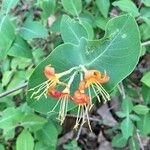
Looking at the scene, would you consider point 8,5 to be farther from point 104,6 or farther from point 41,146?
point 41,146

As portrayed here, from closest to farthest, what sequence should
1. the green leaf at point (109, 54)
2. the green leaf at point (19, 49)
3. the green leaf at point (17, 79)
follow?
the green leaf at point (109, 54), the green leaf at point (19, 49), the green leaf at point (17, 79)

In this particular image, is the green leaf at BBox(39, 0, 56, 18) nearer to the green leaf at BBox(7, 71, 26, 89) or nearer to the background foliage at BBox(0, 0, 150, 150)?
the background foliage at BBox(0, 0, 150, 150)

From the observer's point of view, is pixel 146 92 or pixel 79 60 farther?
pixel 146 92

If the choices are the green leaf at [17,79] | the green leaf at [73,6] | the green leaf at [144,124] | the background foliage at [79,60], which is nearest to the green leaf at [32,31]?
the background foliage at [79,60]

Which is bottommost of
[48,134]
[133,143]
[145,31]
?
[133,143]

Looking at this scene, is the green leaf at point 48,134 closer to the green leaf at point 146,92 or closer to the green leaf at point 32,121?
the green leaf at point 32,121

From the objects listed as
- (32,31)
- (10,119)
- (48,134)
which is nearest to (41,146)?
(48,134)

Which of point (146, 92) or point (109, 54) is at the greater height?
point (109, 54)
